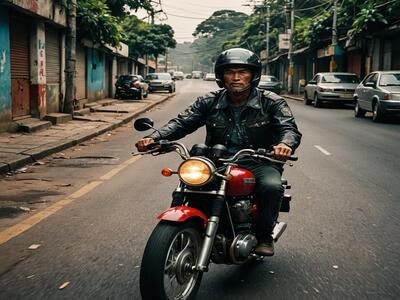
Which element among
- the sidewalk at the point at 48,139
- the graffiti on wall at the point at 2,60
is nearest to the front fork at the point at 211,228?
the sidewalk at the point at 48,139

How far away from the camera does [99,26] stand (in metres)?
20.5

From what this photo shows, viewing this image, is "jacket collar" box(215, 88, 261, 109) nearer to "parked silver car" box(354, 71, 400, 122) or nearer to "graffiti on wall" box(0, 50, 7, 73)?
"graffiti on wall" box(0, 50, 7, 73)

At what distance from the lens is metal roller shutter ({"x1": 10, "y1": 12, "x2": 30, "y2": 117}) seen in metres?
14.7

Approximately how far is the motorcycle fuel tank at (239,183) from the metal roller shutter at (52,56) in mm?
15163

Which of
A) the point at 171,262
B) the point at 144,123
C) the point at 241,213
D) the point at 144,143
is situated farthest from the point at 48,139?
the point at 171,262

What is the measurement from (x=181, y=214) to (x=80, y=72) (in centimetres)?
2170

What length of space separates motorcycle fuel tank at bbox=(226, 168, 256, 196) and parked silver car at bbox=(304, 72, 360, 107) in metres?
22.5

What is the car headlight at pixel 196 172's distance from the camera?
10.5 ft

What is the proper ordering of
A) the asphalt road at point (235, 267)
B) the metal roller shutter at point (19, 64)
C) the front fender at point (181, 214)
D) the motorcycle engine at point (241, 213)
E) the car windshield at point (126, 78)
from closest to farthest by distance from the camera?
the front fender at point (181, 214) < the motorcycle engine at point (241, 213) < the asphalt road at point (235, 267) < the metal roller shutter at point (19, 64) < the car windshield at point (126, 78)

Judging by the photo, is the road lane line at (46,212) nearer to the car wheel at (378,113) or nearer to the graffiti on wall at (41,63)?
the graffiti on wall at (41,63)

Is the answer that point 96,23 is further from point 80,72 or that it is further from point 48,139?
point 48,139

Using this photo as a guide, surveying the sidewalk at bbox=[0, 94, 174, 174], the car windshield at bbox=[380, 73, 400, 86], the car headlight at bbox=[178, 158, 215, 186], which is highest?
the car windshield at bbox=[380, 73, 400, 86]

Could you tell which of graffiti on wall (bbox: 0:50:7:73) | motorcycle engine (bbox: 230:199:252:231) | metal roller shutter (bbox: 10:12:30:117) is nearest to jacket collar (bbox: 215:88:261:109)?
motorcycle engine (bbox: 230:199:252:231)

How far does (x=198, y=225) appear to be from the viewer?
337 centimetres
